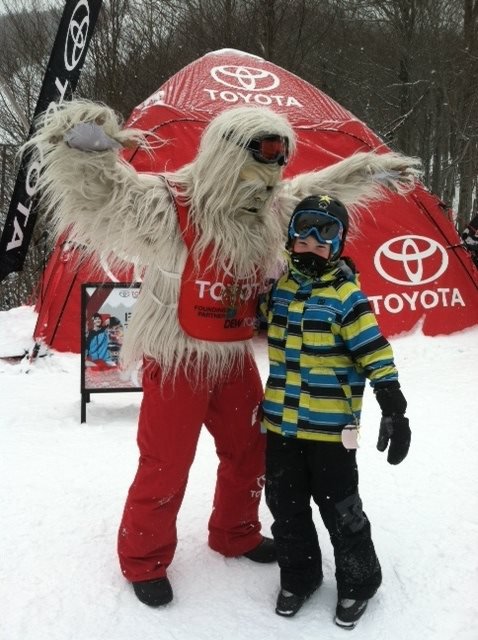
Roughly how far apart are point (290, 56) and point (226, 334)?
13094mm

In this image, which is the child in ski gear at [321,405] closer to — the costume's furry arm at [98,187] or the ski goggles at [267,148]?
the ski goggles at [267,148]

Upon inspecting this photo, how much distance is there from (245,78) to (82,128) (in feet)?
16.0

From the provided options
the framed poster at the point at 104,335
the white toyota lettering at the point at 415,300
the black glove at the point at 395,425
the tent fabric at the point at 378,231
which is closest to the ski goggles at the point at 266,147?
the black glove at the point at 395,425

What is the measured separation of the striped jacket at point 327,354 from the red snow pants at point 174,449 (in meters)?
0.27

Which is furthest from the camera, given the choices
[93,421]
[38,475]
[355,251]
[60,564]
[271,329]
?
[355,251]

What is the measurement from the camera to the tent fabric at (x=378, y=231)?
19.7 feet

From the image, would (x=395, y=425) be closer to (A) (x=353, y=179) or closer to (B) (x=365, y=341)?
(B) (x=365, y=341)

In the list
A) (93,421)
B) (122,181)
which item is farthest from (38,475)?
(122,181)

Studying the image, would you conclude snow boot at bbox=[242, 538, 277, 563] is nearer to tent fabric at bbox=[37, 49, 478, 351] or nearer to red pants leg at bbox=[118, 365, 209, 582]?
red pants leg at bbox=[118, 365, 209, 582]

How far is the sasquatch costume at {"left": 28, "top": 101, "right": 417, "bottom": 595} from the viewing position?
231 cm

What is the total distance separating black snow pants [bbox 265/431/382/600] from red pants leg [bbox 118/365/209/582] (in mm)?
328

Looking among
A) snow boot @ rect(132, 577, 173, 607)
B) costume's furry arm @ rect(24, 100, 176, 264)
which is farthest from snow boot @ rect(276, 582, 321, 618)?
costume's furry arm @ rect(24, 100, 176, 264)

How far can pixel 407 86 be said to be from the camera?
1512 centimetres

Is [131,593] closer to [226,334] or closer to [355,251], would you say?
[226,334]
